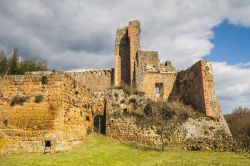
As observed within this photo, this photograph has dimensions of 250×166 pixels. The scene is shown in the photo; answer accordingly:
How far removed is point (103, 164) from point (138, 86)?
1384 cm

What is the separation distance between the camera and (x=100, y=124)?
19.1 m

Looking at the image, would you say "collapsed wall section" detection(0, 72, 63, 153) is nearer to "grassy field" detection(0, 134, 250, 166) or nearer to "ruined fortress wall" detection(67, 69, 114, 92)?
"grassy field" detection(0, 134, 250, 166)

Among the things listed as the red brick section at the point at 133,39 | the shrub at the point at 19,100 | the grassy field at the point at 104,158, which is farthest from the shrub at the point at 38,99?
the red brick section at the point at 133,39

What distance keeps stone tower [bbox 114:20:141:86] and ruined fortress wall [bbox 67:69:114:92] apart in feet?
2.78

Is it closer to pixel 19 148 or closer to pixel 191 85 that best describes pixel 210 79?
pixel 191 85

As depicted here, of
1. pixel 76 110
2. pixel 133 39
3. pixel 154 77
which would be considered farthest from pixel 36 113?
pixel 133 39

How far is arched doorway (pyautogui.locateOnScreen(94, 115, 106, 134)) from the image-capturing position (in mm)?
18609

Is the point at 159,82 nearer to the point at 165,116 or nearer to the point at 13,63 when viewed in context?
the point at 165,116

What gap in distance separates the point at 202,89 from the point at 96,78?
1075 centimetres

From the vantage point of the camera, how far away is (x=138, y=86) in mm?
24188

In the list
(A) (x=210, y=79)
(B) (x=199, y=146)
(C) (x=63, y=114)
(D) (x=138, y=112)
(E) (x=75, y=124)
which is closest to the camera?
(C) (x=63, y=114)

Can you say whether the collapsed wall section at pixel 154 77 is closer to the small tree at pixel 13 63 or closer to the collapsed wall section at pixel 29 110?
the small tree at pixel 13 63

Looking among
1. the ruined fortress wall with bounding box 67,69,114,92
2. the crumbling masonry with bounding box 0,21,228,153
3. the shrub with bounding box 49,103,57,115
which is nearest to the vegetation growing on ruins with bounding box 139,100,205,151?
the crumbling masonry with bounding box 0,21,228,153

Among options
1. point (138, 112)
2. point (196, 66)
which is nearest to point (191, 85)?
point (196, 66)
